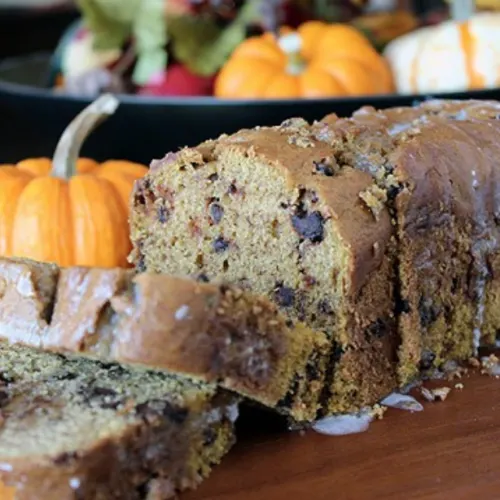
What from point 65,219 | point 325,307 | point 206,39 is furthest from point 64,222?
point 206,39

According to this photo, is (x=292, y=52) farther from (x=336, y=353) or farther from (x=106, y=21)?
(x=336, y=353)

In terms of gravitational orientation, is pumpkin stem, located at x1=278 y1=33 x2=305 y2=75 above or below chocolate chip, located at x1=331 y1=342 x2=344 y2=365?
above

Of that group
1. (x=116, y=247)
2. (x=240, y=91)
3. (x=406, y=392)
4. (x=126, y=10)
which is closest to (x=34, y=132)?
(x=126, y=10)

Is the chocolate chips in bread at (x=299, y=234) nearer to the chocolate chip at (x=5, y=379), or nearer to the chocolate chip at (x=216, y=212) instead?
the chocolate chip at (x=216, y=212)

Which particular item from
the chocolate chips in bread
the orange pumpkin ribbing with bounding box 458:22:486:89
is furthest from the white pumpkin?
the chocolate chips in bread

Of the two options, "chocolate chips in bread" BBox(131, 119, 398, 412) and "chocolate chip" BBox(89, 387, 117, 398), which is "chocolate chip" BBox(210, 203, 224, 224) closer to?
"chocolate chips in bread" BBox(131, 119, 398, 412)

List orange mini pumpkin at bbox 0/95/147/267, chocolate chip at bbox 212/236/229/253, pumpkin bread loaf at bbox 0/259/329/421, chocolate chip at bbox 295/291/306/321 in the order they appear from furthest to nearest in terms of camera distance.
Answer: orange mini pumpkin at bbox 0/95/147/267
chocolate chip at bbox 212/236/229/253
chocolate chip at bbox 295/291/306/321
pumpkin bread loaf at bbox 0/259/329/421

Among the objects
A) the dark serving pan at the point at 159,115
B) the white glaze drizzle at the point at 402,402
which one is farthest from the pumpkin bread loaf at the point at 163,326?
the dark serving pan at the point at 159,115
